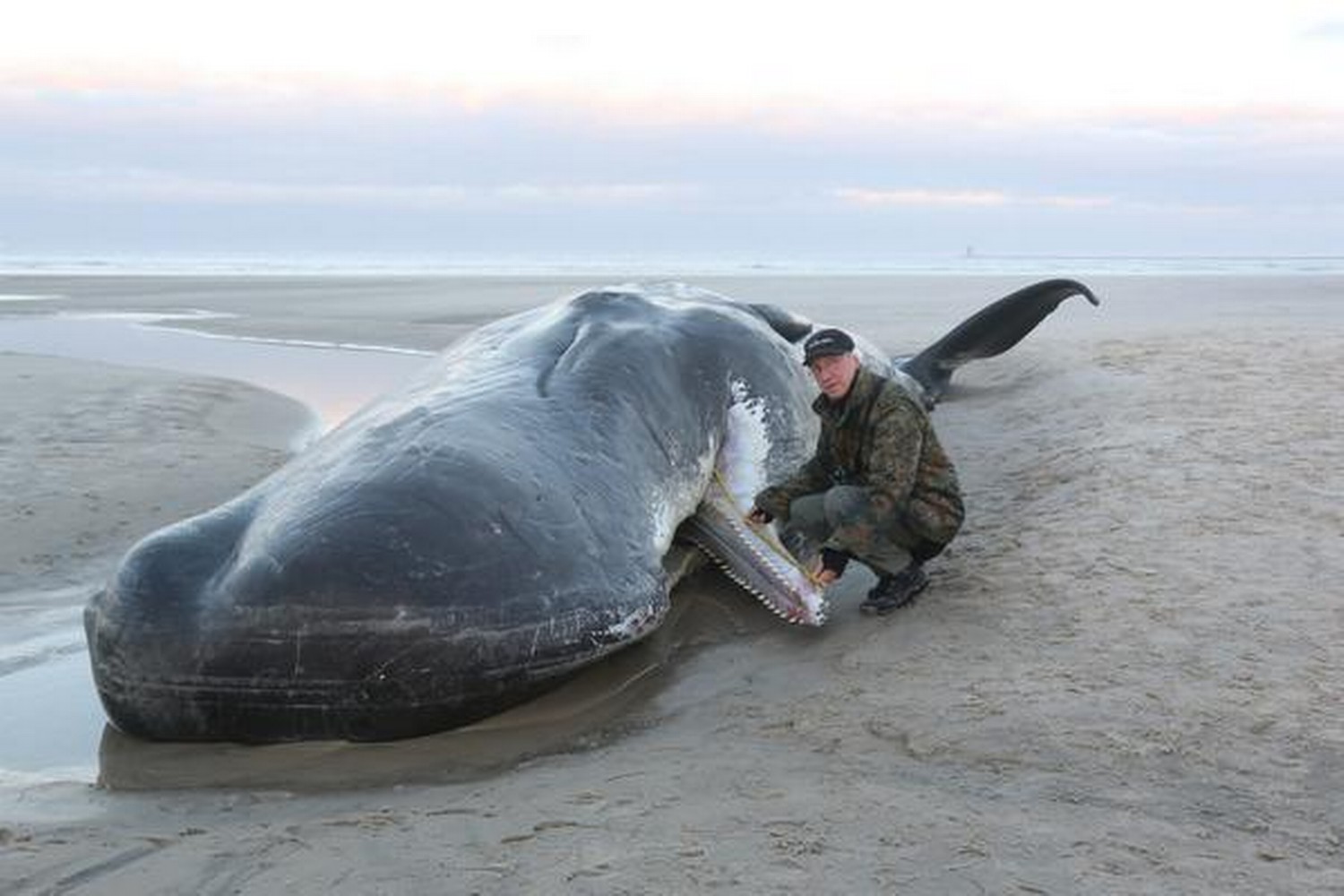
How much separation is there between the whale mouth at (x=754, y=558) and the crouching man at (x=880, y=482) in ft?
0.43

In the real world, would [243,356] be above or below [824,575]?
below

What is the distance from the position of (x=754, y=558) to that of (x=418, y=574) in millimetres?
2038

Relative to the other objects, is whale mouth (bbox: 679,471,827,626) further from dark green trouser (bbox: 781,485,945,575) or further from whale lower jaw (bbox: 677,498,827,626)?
dark green trouser (bbox: 781,485,945,575)

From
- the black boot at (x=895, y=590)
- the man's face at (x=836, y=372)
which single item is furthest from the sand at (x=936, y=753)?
the man's face at (x=836, y=372)

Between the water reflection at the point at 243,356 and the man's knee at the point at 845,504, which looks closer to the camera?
the man's knee at the point at 845,504

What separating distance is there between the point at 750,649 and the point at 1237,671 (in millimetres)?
1937

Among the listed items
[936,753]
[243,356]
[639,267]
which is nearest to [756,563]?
[936,753]

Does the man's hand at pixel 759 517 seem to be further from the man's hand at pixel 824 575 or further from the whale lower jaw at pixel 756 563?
the man's hand at pixel 824 575

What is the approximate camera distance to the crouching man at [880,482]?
5922mm

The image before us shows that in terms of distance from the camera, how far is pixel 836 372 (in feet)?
19.7

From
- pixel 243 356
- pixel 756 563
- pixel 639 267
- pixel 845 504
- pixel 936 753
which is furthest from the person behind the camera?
pixel 639 267

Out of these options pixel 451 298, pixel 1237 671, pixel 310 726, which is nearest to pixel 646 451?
pixel 310 726

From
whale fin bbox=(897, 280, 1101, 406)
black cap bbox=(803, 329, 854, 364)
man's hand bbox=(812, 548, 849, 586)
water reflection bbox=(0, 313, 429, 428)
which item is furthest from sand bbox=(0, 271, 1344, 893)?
water reflection bbox=(0, 313, 429, 428)

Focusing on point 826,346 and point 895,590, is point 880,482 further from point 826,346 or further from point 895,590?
point 826,346
